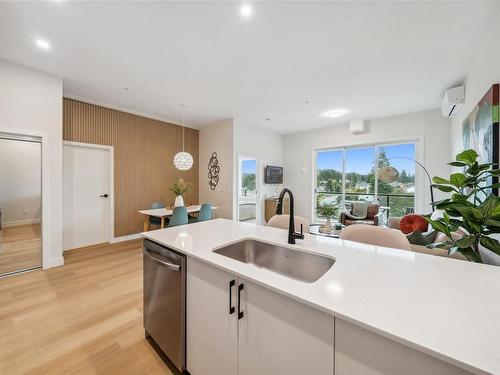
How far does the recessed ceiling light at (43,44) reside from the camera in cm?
226

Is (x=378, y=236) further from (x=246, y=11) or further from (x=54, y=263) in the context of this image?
(x=54, y=263)

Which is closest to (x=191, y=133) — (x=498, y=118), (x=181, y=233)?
(x=181, y=233)

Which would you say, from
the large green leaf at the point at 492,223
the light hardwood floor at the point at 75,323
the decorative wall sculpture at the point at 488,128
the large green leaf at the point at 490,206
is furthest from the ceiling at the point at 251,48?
the light hardwood floor at the point at 75,323

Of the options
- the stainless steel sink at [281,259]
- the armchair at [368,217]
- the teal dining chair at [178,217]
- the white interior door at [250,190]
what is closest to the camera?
the stainless steel sink at [281,259]

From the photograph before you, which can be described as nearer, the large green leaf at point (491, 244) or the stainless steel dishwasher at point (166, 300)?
the large green leaf at point (491, 244)

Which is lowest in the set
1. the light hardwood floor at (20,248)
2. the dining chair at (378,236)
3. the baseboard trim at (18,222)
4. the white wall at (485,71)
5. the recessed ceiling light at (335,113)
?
the light hardwood floor at (20,248)

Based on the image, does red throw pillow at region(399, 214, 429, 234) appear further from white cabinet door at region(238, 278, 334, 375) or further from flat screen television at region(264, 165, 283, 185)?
flat screen television at region(264, 165, 283, 185)

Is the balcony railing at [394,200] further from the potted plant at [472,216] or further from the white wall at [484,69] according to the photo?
the potted plant at [472,216]

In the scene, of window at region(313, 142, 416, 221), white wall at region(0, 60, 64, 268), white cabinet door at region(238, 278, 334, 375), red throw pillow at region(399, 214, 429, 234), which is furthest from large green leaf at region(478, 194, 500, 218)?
white wall at region(0, 60, 64, 268)

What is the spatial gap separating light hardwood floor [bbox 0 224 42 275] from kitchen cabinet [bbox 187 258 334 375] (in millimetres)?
3115

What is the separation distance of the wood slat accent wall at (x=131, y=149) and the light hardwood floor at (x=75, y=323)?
1.58m

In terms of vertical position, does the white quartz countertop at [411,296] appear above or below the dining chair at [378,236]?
below

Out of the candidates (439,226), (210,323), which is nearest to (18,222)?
(210,323)

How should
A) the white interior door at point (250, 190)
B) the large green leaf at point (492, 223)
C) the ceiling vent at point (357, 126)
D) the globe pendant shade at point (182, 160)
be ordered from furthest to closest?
1. the white interior door at point (250, 190)
2. the ceiling vent at point (357, 126)
3. the globe pendant shade at point (182, 160)
4. the large green leaf at point (492, 223)
